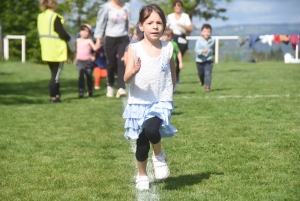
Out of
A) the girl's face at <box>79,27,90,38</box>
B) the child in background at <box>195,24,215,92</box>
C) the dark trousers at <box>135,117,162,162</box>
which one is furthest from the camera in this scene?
the girl's face at <box>79,27,90,38</box>

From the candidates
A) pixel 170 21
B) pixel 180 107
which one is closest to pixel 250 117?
pixel 180 107

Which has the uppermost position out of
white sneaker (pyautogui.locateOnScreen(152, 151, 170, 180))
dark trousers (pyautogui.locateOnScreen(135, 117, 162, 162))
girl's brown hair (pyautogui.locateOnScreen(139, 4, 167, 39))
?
girl's brown hair (pyautogui.locateOnScreen(139, 4, 167, 39))

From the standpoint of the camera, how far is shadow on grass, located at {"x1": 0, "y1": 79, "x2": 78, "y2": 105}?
1372 cm

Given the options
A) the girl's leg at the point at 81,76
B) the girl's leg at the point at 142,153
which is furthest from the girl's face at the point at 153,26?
the girl's leg at the point at 81,76

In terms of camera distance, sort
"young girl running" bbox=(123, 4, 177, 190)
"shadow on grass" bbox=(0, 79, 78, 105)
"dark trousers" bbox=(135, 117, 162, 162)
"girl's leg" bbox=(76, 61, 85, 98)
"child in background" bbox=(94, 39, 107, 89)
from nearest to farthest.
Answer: "dark trousers" bbox=(135, 117, 162, 162) → "young girl running" bbox=(123, 4, 177, 190) → "shadow on grass" bbox=(0, 79, 78, 105) → "girl's leg" bbox=(76, 61, 85, 98) → "child in background" bbox=(94, 39, 107, 89)

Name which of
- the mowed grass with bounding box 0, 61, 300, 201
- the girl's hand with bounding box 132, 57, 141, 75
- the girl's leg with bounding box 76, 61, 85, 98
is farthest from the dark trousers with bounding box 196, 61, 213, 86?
the girl's hand with bounding box 132, 57, 141, 75

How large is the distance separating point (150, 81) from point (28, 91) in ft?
37.3

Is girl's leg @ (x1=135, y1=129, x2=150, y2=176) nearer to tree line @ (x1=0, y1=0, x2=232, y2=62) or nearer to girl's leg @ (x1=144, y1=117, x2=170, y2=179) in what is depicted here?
girl's leg @ (x1=144, y1=117, x2=170, y2=179)

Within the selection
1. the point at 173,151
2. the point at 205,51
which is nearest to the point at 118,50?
the point at 205,51

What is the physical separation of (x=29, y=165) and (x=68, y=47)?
7.02 m

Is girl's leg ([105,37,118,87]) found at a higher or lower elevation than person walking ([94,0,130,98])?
lower

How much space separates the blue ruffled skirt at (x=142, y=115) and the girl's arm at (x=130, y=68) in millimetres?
252

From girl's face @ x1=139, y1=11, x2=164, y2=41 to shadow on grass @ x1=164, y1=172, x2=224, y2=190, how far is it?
124cm

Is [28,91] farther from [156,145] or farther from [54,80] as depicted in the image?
[156,145]
